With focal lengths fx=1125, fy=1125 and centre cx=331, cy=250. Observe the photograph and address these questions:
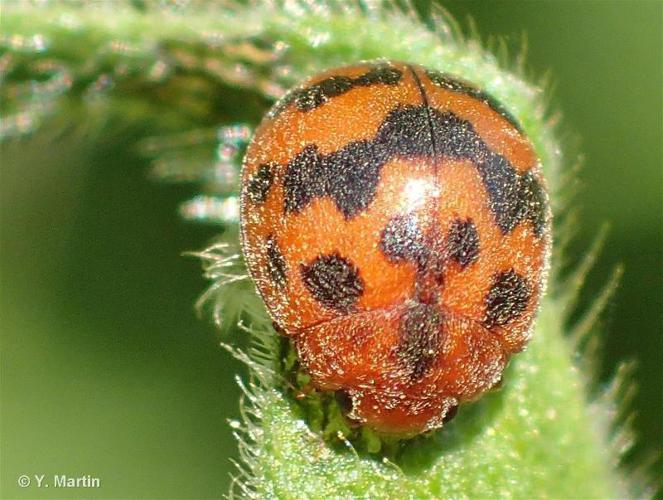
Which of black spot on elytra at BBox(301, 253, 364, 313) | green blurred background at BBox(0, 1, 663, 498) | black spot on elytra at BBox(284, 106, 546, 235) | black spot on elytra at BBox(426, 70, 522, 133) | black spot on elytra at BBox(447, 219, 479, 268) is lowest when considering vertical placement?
green blurred background at BBox(0, 1, 663, 498)

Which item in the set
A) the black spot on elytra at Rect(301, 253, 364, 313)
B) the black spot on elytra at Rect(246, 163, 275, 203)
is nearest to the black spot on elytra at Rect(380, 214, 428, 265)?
the black spot on elytra at Rect(301, 253, 364, 313)

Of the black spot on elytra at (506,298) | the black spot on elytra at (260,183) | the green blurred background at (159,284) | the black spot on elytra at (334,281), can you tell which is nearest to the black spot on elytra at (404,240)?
the black spot on elytra at (334,281)

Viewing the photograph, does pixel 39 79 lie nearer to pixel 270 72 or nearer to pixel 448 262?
pixel 270 72

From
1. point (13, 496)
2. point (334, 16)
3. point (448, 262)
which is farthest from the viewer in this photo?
point (13, 496)

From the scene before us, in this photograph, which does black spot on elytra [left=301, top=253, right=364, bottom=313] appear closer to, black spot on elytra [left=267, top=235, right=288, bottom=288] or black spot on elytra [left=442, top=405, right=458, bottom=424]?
black spot on elytra [left=267, top=235, right=288, bottom=288]

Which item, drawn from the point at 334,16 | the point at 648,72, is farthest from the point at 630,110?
the point at 334,16

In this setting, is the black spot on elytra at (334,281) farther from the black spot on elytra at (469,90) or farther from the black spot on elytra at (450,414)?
the black spot on elytra at (469,90)
